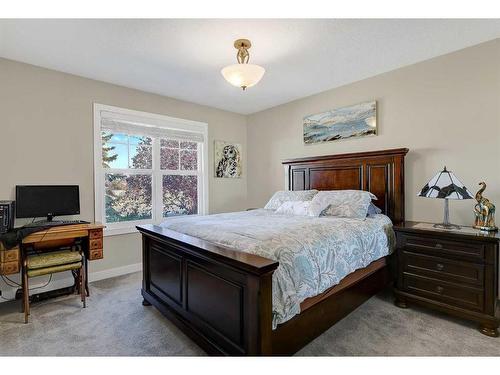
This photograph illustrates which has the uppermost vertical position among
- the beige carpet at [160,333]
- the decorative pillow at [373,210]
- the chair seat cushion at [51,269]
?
the decorative pillow at [373,210]

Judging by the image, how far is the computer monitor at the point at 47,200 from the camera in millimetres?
2646

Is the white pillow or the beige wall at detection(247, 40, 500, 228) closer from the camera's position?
the beige wall at detection(247, 40, 500, 228)

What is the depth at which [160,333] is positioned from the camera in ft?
6.70

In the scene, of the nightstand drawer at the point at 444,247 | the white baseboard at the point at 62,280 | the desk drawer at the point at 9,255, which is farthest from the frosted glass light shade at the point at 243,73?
the white baseboard at the point at 62,280

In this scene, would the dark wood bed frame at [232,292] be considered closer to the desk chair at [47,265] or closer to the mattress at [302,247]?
the mattress at [302,247]

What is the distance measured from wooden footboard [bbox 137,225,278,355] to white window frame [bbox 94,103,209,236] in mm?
1279

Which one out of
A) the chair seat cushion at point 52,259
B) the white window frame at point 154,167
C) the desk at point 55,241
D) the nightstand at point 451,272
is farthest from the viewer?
the white window frame at point 154,167

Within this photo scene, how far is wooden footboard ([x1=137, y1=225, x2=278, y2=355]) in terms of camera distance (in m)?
1.40

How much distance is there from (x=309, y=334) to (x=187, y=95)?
3.38 meters

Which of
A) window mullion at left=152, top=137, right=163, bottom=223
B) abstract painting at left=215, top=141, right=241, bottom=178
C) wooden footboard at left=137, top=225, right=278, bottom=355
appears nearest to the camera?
wooden footboard at left=137, top=225, right=278, bottom=355

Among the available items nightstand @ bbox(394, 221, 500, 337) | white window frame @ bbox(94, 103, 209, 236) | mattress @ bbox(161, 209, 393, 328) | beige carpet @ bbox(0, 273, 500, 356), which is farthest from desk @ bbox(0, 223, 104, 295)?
nightstand @ bbox(394, 221, 500, 337)

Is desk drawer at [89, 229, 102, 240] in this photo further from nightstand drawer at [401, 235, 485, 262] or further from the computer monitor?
nightstand drawer at [401, 235, 485, 262]

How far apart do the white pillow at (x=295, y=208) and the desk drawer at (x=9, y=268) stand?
2.58 m
